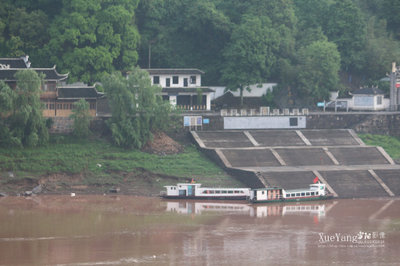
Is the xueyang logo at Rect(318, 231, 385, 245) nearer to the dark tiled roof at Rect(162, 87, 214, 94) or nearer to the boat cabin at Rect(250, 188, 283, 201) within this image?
the boat cabin at Rect(250, 188, 283, 201)

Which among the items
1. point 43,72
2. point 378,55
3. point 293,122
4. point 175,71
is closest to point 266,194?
point 293,122

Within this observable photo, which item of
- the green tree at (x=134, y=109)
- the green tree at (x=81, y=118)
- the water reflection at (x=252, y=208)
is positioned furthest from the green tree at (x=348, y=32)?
the green tree at (x=81, y=118)

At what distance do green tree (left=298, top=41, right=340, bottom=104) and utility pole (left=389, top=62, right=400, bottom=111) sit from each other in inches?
276

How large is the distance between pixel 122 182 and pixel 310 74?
33.0 meters

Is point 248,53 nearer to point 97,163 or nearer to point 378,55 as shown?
point 378,55

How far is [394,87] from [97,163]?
130 feet

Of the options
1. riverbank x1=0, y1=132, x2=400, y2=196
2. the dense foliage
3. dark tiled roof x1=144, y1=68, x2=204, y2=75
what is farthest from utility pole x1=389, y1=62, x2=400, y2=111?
riverbank x1=0, y1=132, x2=400, y2=196

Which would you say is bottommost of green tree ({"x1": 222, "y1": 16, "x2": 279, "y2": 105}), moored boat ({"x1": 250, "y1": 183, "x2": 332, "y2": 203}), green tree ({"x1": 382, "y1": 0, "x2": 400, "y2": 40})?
moored boat ({"x1": 250, "y1": 183, "x2": 332, "y2": 203})

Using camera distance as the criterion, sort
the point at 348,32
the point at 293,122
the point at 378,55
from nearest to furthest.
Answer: the point at 293,122 < the point at 378,55 < the point at 348,32

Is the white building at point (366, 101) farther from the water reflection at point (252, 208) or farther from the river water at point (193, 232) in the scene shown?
the water reflection at point (252, 208)

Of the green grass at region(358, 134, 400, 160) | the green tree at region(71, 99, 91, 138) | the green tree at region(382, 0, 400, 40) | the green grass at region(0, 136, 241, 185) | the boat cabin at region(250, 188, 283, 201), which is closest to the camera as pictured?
the boat cabin at region(250, 188, 283, 201)

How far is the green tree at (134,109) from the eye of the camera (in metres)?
90.1

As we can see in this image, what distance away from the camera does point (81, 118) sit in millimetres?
90438

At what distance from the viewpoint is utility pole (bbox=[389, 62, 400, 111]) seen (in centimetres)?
10512
